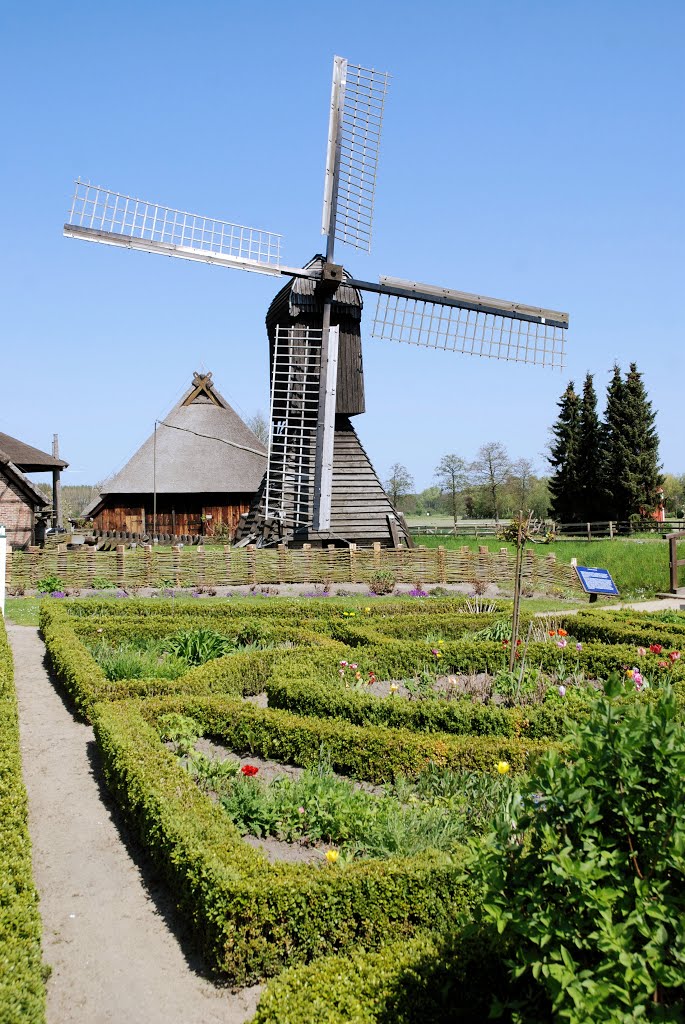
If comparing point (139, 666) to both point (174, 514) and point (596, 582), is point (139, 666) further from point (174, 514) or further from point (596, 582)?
point (174, 514)

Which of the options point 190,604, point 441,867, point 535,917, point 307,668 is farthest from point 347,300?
point 535,917

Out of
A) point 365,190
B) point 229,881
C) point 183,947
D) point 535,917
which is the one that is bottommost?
point 183,947

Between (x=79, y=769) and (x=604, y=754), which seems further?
(x=79, y=769)

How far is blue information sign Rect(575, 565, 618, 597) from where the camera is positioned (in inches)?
587

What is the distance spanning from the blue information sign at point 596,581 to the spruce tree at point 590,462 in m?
32.6

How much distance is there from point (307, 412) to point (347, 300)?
3.03 meters

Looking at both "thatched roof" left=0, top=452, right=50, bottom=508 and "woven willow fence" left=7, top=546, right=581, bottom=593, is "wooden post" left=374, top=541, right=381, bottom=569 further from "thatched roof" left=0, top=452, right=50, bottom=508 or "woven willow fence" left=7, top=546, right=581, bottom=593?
"thatched roof" left=0, top=452, right=50, bottom=508

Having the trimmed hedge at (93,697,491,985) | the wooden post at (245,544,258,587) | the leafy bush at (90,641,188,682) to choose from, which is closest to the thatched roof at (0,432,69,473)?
the wooden post at (245,544,258,587)

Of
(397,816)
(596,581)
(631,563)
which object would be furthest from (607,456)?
(397,816)

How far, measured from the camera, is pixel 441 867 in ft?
14.0

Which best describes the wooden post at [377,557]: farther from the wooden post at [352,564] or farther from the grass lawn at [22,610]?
the grass lawn at [22,610]

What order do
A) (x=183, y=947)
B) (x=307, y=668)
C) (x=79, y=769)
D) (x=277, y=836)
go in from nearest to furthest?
(x=183, y=947), (x=277, y=836), (x=79, y=769), (x=307, y=668)

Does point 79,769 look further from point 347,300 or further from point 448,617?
point 347,300

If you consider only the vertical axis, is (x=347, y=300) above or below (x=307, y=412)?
above
